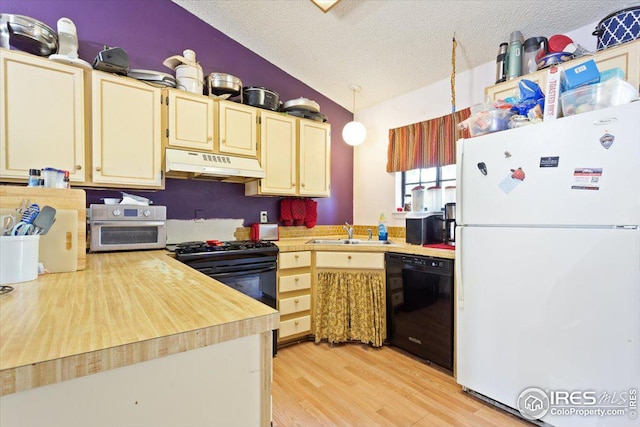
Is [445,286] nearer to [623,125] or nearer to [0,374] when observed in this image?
[623,125]

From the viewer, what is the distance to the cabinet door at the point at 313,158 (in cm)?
292

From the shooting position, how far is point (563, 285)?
147cm

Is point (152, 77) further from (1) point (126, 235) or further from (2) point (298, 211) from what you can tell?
(2) point (298, 211)

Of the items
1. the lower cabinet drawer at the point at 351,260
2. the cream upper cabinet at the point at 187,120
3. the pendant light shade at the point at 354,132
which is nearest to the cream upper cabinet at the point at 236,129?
the cream upper cabinet at the point at 187,120

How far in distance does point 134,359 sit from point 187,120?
212 centimetres

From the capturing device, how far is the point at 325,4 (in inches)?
85.5

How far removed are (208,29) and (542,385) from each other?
358cm

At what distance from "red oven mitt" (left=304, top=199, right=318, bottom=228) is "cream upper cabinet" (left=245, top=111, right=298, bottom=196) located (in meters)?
0.40

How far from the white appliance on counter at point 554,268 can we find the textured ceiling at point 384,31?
3.25 ft

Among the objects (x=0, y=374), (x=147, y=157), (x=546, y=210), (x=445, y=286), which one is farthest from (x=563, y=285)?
(x=147, y=157)

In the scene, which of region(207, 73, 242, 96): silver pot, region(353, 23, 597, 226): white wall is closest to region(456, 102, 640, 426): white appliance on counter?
region(353, 23, 597, 226): white wall

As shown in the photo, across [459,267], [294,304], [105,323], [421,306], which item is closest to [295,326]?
[294,304]

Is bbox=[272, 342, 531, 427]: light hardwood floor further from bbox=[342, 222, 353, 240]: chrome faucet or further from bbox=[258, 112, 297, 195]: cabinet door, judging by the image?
bbox=[258, 112, 297, 195]: cabinet door

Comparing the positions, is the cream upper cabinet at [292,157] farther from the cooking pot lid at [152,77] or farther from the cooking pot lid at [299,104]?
the cooking pot lid at [152,77]
